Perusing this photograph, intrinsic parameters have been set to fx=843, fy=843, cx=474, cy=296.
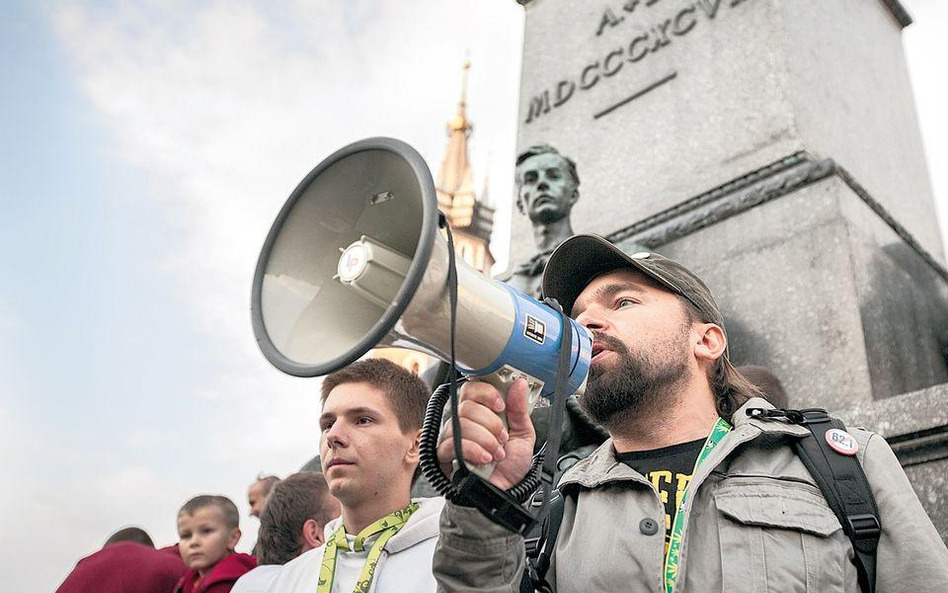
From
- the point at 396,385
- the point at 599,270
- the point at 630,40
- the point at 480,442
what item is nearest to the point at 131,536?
the point at 396,385

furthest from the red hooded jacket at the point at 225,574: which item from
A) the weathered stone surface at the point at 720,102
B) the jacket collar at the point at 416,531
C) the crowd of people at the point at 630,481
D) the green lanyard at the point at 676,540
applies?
the weathered stone surface at the point at 720,102

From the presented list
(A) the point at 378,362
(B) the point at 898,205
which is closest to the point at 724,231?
(B) the point at 898,205

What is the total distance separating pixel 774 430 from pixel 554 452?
66 centimetres

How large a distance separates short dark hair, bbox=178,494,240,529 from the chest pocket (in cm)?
371

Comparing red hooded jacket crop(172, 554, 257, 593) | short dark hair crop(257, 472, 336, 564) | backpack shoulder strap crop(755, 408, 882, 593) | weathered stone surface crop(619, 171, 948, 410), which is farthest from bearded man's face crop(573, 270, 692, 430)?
red hooded jacket crop(172, 554, 257, 593)

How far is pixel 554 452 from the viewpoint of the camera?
1.89 meters

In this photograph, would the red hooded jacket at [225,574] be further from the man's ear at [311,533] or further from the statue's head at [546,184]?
the statue's head at [546,184]

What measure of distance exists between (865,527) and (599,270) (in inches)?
46.1

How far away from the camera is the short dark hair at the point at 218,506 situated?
503 centimetres

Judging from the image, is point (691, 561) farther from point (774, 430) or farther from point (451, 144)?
point (451, 144)

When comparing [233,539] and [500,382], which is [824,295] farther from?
[233,539]

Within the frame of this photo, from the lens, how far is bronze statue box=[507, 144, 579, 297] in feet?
18.8

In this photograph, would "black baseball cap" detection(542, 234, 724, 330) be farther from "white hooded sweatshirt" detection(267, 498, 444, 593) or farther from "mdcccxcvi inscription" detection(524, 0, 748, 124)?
"mdcccxcvi inscription" detection(524, 0, 748, 124)

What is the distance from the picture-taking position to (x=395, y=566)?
3.08m
